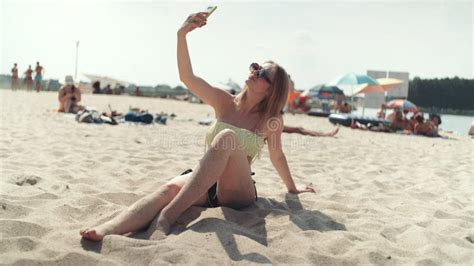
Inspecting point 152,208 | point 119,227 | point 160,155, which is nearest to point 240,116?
point 152,208

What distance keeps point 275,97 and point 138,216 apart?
1143 millimetres

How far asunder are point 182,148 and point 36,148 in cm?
180

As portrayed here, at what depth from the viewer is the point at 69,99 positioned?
1026 centimetres

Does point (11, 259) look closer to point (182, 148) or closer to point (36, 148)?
point (36, 148)

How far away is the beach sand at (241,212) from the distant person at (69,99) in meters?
4.95

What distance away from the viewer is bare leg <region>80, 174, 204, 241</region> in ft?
7.12

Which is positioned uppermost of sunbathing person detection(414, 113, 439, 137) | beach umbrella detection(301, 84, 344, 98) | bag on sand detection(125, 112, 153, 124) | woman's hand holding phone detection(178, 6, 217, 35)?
beach umbrella detection(301, 84, 344, 98)

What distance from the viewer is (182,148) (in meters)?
5.76

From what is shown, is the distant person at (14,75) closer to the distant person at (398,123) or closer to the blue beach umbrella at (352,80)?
the blue beach umbrella at (352,80)

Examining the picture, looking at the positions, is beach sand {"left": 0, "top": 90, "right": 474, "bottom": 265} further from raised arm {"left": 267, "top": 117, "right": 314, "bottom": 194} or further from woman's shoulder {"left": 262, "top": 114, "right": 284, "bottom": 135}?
woman's shoulder {"left": 262, "top": 114, "right": 284, "bottom": 135}

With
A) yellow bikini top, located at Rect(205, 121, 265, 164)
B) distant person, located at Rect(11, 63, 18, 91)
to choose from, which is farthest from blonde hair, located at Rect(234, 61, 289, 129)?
distant person, located at Rect(11, 63, 18, 91)

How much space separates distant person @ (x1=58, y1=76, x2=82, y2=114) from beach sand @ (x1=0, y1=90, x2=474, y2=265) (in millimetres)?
4948

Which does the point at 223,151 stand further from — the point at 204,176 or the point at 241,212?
the point at 241,212

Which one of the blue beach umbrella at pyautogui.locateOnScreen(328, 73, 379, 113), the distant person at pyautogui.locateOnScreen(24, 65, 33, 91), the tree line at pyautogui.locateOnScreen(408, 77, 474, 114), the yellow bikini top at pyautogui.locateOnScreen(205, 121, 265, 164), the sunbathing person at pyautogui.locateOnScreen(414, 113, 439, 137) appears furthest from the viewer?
the tree line at pyautogui.locateOnScreen(408, 77, 474, 114)
